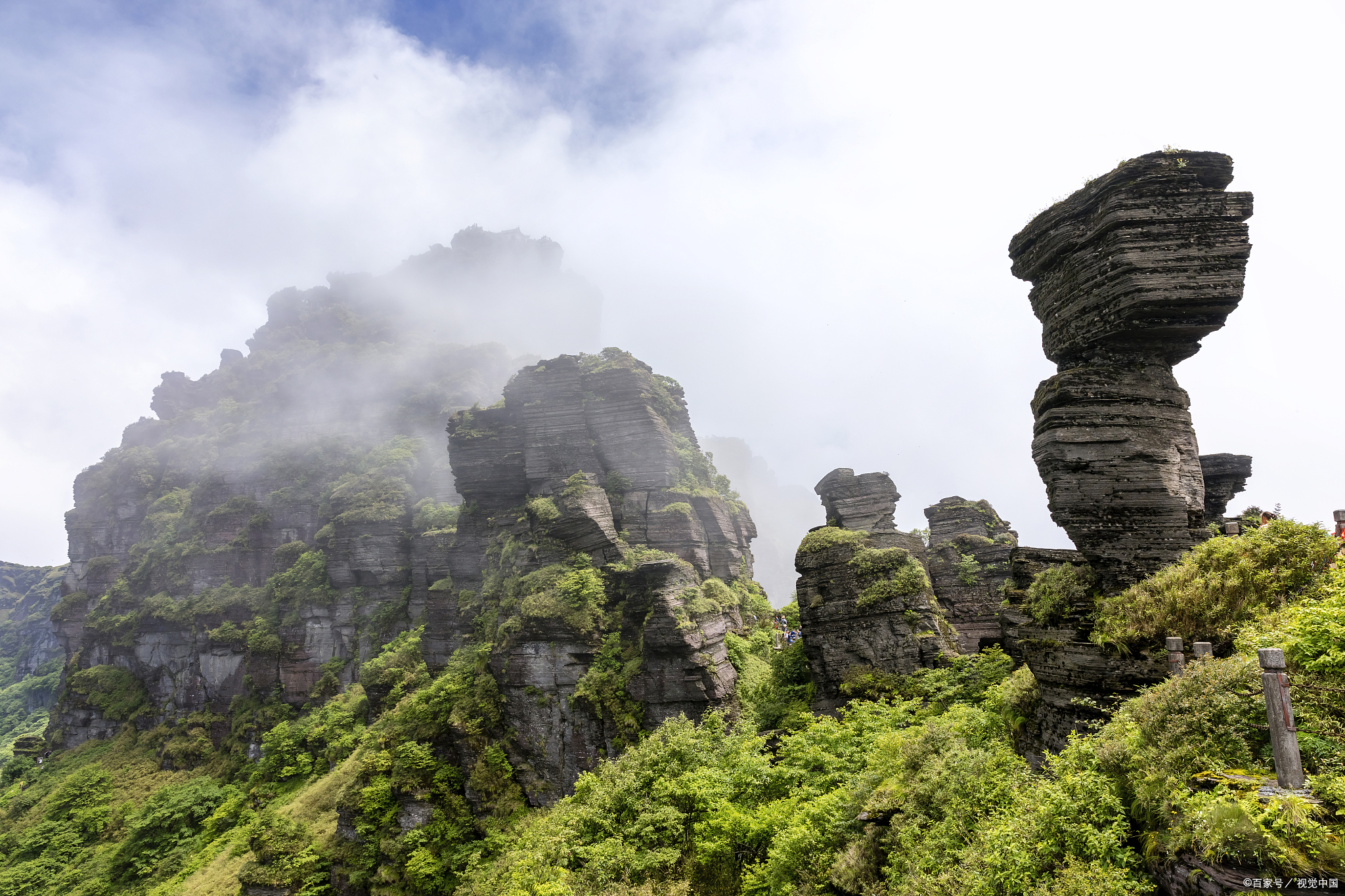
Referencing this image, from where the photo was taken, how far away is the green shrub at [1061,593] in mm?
10305

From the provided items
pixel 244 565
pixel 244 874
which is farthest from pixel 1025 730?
pixel 244 565

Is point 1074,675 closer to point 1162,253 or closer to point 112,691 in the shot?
point 1162,253

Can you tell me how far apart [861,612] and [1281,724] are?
14191 millimetres

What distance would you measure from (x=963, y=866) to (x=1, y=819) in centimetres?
6412

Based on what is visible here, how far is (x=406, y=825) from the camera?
23469mm

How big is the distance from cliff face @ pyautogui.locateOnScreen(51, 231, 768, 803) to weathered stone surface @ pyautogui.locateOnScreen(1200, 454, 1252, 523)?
685 inches

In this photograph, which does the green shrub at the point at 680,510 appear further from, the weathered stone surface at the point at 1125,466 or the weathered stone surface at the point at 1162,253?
the weathered stone surface at the point at 1162,253

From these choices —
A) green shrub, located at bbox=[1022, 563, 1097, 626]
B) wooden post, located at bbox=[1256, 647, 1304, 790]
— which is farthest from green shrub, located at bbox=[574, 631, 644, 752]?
wooden post, located at bbox=[1256, 647, 1304, 790]

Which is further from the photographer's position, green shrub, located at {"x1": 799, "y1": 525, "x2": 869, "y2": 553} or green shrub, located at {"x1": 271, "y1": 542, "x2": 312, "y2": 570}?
green shrub, located at {"x1": 271, "y1": 542, "x2": 312, "y2": 570}

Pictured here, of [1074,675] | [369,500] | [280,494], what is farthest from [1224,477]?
[280,494]

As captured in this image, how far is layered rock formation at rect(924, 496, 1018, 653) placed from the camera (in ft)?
69.3

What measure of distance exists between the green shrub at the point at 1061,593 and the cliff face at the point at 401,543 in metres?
13.0

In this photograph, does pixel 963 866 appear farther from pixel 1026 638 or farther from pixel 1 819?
pixel 1 819

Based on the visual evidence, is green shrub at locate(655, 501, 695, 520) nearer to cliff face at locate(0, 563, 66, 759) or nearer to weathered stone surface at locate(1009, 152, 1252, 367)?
weathered stone surface at locate(1009, 152, 1252, 367)
